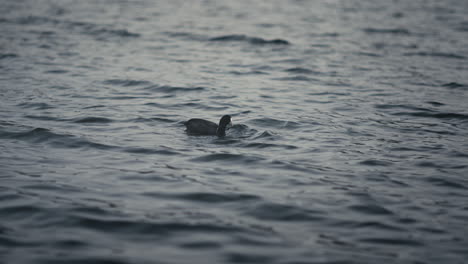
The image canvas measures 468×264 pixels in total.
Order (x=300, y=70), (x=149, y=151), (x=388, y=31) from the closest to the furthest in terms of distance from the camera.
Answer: (x=149, y=151)
(x=300, y=70)
(x=388, y=31)

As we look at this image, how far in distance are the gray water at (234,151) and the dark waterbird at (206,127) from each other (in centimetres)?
28

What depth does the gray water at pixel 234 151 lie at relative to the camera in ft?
24.7

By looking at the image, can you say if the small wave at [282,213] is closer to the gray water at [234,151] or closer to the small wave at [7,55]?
the gray water at [234,151]

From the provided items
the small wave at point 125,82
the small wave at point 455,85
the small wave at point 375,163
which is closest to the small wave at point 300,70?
the small wave at point 455,85

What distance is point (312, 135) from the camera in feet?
42.0

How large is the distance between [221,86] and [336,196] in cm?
1007

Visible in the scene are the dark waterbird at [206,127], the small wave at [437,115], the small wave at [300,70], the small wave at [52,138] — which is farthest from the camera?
the small wave at [300,70]

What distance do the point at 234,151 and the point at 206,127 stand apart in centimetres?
111

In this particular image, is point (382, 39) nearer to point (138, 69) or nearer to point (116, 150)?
point (138, 69)

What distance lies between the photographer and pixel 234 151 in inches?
449

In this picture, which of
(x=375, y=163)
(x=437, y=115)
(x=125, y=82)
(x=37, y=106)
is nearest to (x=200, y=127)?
(x=375, y=163)

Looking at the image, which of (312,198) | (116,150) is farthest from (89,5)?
(312,198)

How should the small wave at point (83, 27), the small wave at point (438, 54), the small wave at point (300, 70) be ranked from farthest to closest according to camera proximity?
the small wave at point (83, 27) < the small wave at point (438, 54) < the small wave at point (300, 70)

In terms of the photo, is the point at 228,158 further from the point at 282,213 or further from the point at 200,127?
the point at 282,213
